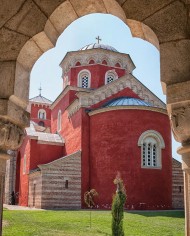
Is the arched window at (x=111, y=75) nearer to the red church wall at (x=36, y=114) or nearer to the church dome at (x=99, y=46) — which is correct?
the church dome at (x=99, y=46)

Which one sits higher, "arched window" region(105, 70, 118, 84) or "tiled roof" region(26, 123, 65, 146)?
"arched window" region(105, 70, 118, 84)

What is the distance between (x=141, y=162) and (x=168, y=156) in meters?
2.01

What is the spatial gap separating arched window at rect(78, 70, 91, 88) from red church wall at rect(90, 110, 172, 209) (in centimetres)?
564

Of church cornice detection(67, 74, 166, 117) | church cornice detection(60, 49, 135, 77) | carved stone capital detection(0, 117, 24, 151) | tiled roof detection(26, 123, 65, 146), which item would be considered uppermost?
church cornice detection(60, 49, 135, 77)

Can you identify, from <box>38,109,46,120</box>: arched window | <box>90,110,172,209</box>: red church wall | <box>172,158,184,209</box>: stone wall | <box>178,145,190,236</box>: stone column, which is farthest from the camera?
<box>38,109,46,120</box>: arched window

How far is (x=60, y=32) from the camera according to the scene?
3469 millimetres

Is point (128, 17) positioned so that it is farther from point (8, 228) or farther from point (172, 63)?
point (8, 228)

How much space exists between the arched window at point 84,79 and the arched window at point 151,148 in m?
7.46

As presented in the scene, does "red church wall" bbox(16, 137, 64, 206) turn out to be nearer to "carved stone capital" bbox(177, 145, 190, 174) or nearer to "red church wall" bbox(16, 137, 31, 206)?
"red church wall" bbox(16, 137, 31, 206)

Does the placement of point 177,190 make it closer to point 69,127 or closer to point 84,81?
point 69,127

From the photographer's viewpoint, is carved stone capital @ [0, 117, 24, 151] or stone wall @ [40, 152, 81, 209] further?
stone wall @ [40, 152, 81, 209]

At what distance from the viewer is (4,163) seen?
3143mm

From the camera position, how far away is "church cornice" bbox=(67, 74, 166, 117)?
19984 mm

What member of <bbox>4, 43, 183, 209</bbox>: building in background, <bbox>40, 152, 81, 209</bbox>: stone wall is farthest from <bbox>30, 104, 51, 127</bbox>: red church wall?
<bbox>40, 152, 81, 209</bbox>: stone wall
